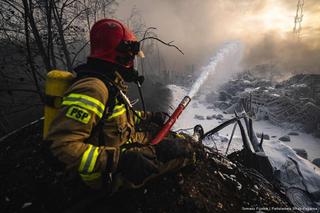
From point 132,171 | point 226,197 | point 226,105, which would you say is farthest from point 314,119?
point 132,171

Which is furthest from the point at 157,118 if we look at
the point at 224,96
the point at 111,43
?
the point at 224,96

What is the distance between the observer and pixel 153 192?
9.73 ft

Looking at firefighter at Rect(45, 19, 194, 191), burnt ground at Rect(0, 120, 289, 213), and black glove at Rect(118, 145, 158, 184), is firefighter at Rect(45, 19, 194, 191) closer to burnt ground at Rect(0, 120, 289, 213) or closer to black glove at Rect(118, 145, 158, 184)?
black glove at Rect(118, 145, 158, 184)

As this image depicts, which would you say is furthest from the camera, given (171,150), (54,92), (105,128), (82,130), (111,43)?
(171,150)

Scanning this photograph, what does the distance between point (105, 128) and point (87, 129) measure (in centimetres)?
37

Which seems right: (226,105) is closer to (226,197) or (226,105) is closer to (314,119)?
(314,119)

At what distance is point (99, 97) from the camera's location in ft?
6.47

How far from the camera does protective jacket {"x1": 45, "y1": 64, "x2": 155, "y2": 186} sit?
71.3 inches

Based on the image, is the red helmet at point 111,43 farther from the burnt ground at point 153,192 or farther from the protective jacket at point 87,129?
the burnt ground at point 153,192

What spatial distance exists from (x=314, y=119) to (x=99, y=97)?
25.0 metres

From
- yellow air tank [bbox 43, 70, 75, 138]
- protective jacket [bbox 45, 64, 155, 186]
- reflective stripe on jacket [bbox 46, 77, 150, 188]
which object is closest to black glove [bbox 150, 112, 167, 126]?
protective jacket [bbox 45, 64, 155, 186]

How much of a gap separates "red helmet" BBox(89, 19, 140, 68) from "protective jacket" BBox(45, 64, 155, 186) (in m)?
0.44

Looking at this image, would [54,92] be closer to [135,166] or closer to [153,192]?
[135,166]

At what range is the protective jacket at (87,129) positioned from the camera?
71.3 inches
